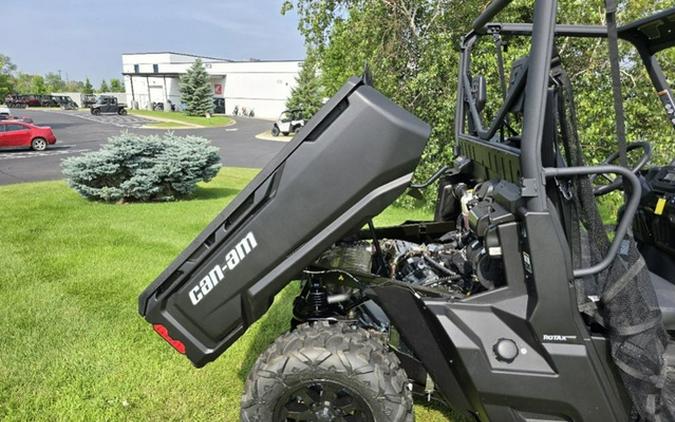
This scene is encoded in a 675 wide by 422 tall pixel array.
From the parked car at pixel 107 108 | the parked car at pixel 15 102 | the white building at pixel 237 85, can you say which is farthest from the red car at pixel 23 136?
the parked car at pixel 15 102

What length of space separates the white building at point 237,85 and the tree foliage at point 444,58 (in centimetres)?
4407

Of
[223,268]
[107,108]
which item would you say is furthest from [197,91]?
[223,268]

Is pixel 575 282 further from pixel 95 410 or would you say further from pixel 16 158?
pixel 16 158

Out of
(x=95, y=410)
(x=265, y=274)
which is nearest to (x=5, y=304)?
(x=95, y=410)

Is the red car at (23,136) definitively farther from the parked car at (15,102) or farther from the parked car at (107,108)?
the parked car at (15,102)

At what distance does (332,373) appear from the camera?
2121mm

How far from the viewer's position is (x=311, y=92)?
42.3 meters

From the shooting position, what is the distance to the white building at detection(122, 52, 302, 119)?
193 ft

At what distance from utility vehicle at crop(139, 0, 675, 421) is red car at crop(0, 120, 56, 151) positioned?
872 inches

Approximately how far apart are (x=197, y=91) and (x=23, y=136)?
99.9ft

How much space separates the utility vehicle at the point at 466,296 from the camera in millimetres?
1850

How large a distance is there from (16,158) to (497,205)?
68.4ft

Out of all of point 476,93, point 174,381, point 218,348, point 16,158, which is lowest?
point 16,158

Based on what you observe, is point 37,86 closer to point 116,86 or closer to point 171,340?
point 116,86
